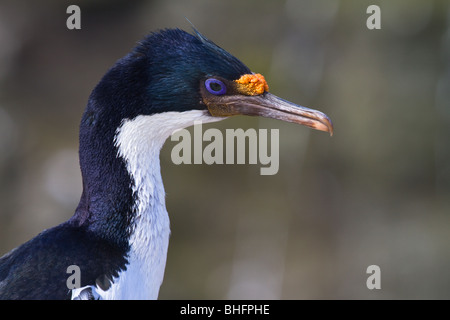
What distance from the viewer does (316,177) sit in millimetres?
7500

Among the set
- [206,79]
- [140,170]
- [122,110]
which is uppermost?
[206,79]

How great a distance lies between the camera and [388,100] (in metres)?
7.19

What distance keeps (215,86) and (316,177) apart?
507 cm

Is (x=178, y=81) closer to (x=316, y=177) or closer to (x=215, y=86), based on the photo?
(x=215, y=86)

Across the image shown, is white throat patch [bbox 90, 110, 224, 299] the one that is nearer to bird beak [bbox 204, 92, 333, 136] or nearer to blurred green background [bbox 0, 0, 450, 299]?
bird beak [bbox 204, 92, 333, 136]

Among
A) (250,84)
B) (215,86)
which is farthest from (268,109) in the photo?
(215,86)

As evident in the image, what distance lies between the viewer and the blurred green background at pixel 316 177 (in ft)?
23.3

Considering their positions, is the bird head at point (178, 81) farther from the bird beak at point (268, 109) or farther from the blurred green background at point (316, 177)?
the blurred green background at point (316, 177)

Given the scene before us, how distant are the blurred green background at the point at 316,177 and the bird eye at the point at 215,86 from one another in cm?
441

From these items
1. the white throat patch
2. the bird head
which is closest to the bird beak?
the bird head

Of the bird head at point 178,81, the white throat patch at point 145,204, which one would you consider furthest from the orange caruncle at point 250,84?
the white throat patch at point 145,204
